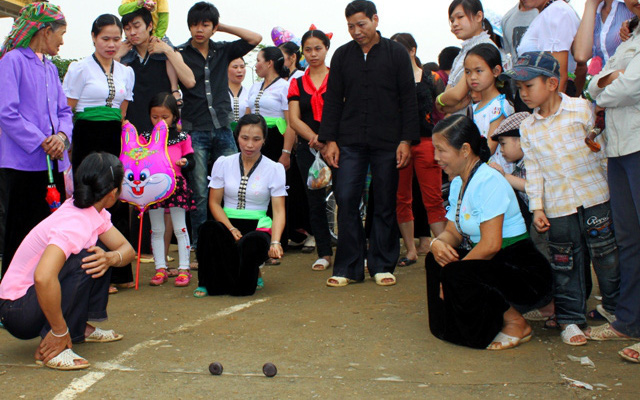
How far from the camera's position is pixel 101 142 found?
6148 mm

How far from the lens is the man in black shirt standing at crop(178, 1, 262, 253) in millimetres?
7270

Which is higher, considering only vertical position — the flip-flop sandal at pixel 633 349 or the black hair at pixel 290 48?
the black hair at pixel 290 48

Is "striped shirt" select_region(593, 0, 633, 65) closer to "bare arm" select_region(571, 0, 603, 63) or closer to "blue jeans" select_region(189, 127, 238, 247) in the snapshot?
"bare arm" select_region(571, 0, 603, 63)

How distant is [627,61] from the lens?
14.1ft

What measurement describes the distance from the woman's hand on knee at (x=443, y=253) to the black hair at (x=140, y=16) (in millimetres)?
3665

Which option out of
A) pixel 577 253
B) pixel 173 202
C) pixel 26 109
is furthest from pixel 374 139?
pixel 26 109

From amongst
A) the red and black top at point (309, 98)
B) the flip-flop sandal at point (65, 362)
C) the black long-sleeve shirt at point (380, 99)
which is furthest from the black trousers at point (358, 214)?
the flip-flop sandal at point (65, 362)

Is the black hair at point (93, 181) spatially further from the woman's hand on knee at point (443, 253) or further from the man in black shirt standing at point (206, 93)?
the man in black shirt standing at point (206, 93)

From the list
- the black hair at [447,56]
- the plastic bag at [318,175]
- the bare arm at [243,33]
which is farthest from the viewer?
the black hair at [447,56]

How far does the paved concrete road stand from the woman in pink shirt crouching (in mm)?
162

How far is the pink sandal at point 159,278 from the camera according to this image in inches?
252

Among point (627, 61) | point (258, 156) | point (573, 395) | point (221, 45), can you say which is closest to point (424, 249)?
point (258, 156)

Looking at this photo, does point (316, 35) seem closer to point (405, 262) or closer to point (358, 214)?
point (358, 214)

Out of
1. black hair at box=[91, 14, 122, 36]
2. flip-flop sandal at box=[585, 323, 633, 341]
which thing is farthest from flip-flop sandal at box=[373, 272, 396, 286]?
black hair at box=[91, 14, 122, 36]
